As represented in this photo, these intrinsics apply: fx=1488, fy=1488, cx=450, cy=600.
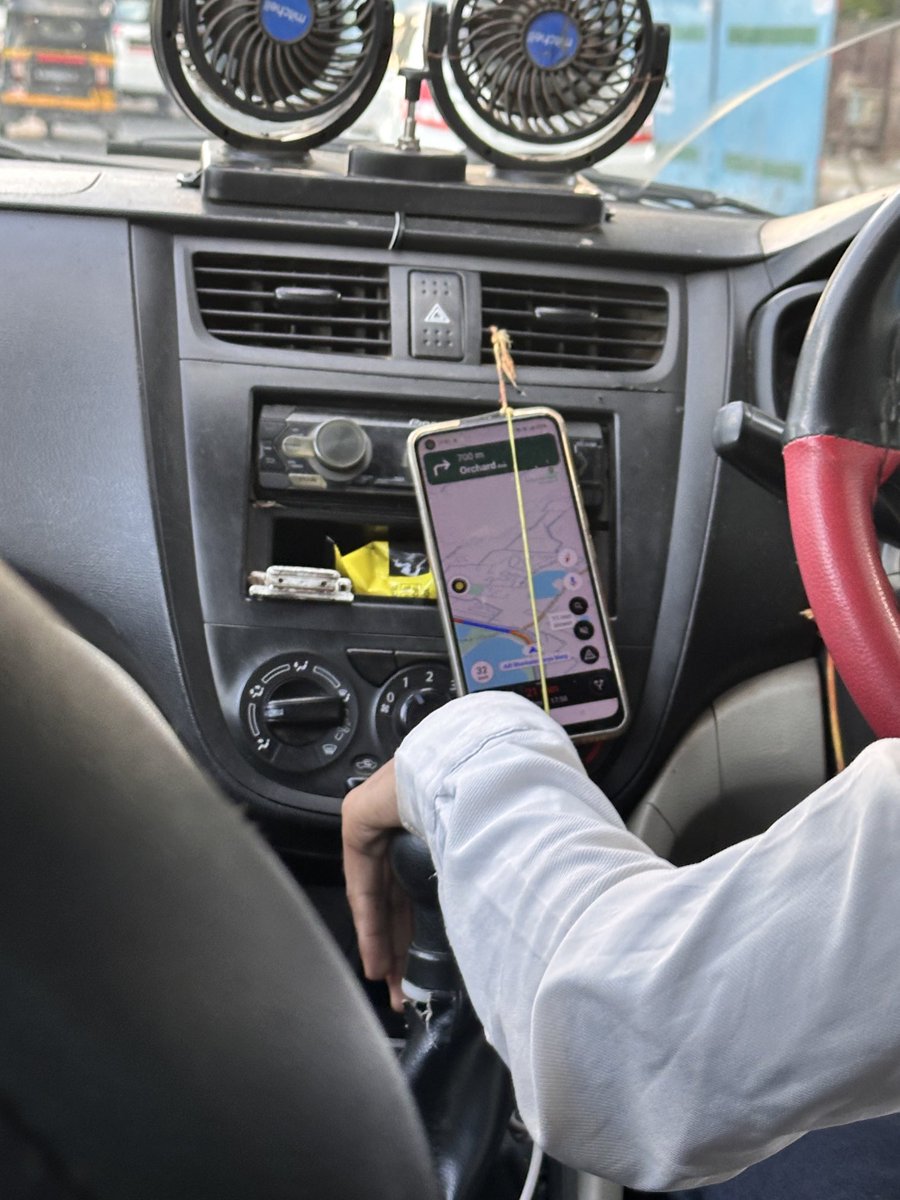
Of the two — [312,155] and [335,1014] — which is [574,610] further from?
[335,1014]

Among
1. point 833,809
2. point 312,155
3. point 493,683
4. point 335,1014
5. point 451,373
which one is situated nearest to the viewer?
point 335,1014

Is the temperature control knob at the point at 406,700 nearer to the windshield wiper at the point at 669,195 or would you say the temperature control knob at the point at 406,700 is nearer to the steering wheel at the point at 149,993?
the windshield wiper at the point at 669,195

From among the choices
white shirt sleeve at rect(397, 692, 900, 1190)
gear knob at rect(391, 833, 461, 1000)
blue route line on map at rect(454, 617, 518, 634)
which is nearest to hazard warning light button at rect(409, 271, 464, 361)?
blue route line on map at rect(454, 617, 518, 634)


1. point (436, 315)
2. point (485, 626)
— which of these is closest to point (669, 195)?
point (436, 315)

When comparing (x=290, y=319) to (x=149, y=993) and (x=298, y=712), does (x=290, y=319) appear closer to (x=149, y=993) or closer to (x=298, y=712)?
(x=298, y=712)

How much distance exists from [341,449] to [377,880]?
0.42 m

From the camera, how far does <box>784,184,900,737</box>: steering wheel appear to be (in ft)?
2.74

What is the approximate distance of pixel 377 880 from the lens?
0.99 m

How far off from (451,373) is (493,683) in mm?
291

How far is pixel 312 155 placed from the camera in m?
1.43

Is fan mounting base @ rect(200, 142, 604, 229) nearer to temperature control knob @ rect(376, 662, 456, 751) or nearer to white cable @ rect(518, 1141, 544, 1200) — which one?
temperature control knob @ rect(376, 662, 456, 751)

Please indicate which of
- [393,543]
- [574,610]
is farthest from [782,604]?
[393,543]

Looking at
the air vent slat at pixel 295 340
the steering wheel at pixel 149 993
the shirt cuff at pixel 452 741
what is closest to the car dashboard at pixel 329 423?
the air vent slat at pixel 295 340

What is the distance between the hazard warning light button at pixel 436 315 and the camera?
132 centimetres
